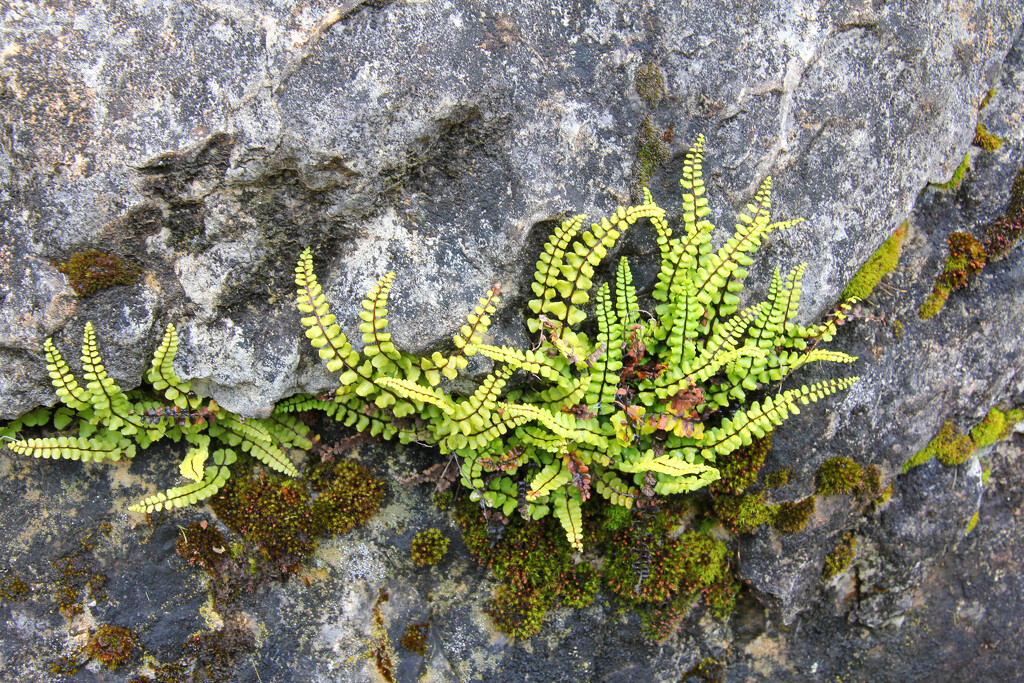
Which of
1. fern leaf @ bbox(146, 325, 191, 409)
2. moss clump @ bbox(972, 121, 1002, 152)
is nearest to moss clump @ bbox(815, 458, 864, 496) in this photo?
moss clump @ bbox(972, 121, 1002, 152)

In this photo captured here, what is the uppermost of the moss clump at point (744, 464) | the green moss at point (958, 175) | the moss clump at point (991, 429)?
the green moss at point (958, 175)

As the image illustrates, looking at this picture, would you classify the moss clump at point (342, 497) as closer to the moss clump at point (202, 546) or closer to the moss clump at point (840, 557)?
the moss clump at point (202, 546)

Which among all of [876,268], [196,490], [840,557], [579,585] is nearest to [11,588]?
[196,490]

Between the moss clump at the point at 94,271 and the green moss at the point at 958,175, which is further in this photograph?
the green moss at the point at 958,175

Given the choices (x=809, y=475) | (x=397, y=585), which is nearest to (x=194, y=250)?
(x=397, y=585)

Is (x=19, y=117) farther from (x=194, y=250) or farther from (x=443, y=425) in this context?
(x=443, y=425)

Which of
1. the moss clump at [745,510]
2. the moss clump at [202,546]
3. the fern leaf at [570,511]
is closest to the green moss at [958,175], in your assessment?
the moss clump at [745,510]
